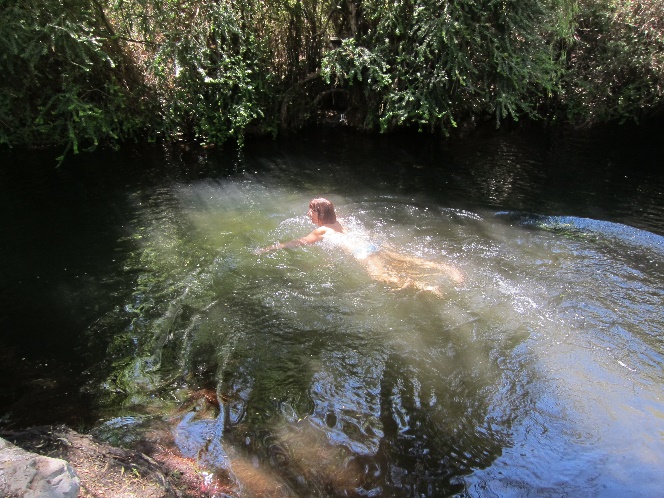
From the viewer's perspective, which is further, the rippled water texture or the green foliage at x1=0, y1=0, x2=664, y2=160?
the green foliage at x1=0, y1=0, x2=664, y2=160

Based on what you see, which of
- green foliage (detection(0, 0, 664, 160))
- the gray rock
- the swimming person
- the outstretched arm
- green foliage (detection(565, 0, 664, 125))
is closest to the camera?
the gray rock

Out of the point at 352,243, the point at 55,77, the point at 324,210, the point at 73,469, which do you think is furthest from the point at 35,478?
the point at 55,77

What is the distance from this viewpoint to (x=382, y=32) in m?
10.6

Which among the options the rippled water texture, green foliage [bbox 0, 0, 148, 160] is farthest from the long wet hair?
green foliage [bbox 0, 0, 148, 160]

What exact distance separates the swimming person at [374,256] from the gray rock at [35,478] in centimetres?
414

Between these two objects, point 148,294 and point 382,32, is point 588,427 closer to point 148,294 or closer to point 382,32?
point 148,294

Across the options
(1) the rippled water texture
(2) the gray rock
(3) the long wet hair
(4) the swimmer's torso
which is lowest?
(1) the rippled water texture

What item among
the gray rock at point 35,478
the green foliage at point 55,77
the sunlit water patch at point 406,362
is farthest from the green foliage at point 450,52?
the gray rock at point 35,478

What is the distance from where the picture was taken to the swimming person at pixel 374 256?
6.19 metres

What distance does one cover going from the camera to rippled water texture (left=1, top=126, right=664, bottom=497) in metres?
3.87

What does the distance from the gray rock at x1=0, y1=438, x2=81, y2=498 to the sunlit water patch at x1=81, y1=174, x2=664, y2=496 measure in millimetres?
1196

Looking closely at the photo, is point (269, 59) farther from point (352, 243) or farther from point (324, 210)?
point (352, 243)

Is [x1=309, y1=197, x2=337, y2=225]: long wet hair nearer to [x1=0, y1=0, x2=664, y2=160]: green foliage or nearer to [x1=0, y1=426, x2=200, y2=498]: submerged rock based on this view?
[x1=0, y1=0, x2=664, y2=160]: green foliage

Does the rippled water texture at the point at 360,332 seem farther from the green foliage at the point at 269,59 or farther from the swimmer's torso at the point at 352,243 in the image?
the green foliage at the point at 269,59
